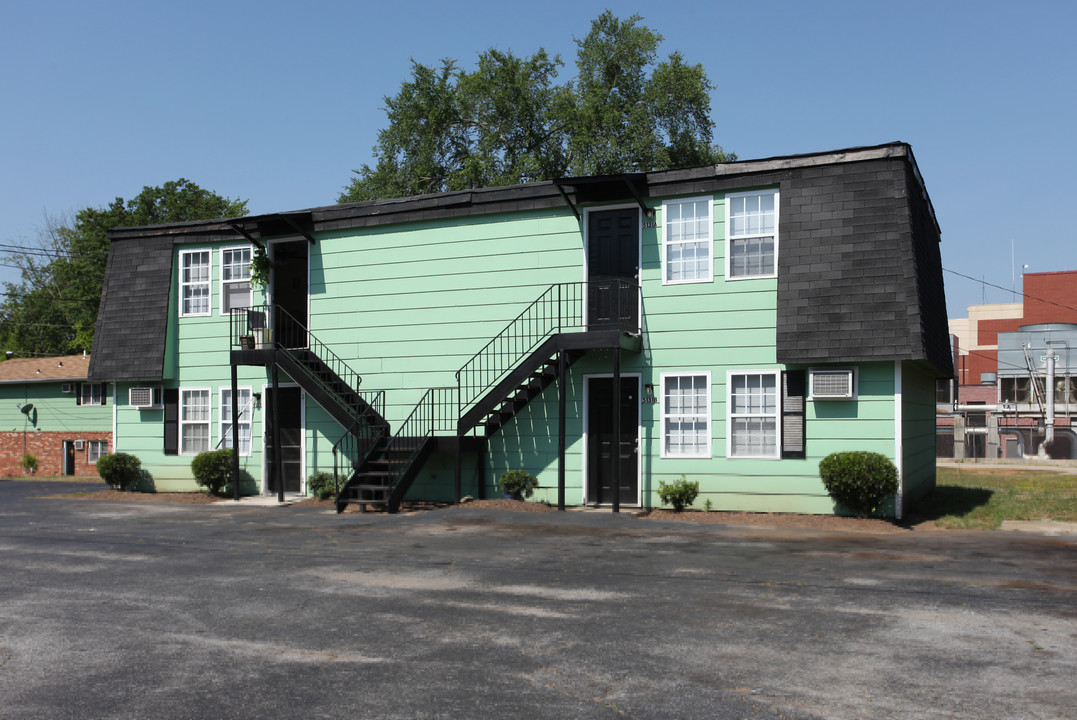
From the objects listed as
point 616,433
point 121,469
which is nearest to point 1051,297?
point 616,433

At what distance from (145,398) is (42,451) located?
19.0m

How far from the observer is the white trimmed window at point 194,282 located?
810 inches

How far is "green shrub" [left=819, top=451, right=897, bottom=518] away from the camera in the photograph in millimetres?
14031

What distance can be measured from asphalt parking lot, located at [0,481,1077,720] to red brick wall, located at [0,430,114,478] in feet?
82.1

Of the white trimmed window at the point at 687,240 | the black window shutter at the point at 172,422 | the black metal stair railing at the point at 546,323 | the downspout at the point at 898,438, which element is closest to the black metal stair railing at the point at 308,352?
the black metal stair railing at the point at 546,323

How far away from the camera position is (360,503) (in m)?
15.9

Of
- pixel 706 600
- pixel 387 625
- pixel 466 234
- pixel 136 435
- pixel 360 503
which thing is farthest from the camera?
pixel 136 435

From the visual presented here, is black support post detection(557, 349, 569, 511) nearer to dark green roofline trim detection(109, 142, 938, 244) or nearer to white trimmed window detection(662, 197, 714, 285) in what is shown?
white trimmed window detection(662, 197, 714, 285)

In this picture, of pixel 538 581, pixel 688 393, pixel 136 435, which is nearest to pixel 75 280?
pixel 136 435

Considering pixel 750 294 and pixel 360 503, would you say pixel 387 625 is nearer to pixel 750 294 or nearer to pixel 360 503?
pixel 360 503

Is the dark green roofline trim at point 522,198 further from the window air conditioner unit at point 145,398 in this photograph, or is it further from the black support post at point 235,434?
the window air conditioner unit at point 145,398

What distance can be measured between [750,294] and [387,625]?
10095mm

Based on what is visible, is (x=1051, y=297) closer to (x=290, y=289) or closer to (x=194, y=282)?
(x=290, y=289)

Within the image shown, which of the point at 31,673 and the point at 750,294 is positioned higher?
the point at 750,294
